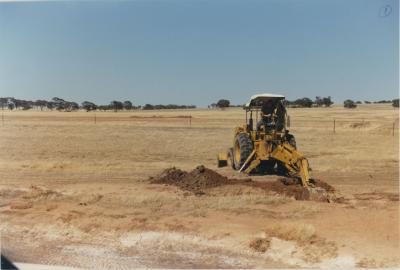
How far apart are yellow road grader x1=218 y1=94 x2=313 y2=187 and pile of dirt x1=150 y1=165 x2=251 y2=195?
1310 millimetres

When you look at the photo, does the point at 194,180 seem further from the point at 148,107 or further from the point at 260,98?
the point at 148,107

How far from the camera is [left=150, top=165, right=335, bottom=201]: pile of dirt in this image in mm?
10672

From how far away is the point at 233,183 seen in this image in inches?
483

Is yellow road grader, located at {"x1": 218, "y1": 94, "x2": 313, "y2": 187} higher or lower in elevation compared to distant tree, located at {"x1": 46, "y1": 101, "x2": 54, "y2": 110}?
lower

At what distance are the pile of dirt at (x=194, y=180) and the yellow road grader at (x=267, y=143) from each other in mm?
1310

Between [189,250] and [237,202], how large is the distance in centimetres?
326

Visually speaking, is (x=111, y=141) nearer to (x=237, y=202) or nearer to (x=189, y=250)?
(x=237, y=202)

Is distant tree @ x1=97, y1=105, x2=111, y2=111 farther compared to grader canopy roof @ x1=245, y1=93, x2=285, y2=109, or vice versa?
distant tree @ x1=97, y1=105, x2=111, y2=111

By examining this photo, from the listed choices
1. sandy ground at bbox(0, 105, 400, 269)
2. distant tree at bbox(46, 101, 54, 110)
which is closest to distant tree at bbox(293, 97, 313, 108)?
distant tree at bbox(46, 101, 54, 110)

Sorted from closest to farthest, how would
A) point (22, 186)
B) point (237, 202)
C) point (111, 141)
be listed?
point (237, 202) → point (22, 186) → point (111, 141)

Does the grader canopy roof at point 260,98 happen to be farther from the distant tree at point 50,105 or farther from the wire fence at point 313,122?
the distant tree at point 50,105

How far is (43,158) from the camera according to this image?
18.9 metres

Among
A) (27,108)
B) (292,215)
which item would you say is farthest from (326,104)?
(292,215)

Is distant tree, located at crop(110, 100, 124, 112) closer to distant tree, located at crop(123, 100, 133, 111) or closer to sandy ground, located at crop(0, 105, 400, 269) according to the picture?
distant tree, located at crop(123, 100, 133, 111)
